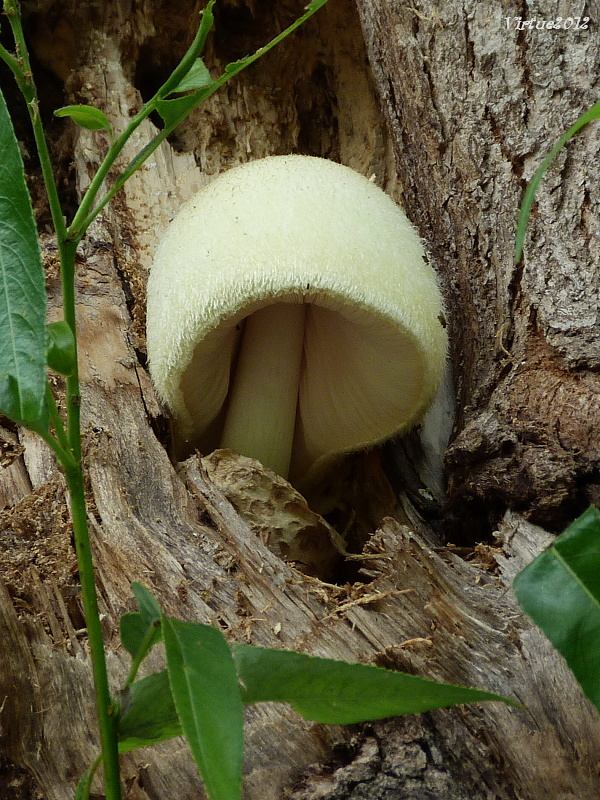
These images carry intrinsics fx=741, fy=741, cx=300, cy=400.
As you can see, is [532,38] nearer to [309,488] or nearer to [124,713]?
[309,488]

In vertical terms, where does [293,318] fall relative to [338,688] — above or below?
above

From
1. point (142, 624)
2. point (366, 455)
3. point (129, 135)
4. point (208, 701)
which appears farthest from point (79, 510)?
point (366, 455)

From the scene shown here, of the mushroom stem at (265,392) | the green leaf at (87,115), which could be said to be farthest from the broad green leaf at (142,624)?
the mushroom stem at (265,392)

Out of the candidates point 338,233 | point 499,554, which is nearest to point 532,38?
point 338,233

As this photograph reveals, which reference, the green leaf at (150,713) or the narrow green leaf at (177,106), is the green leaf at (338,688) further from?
the narrow green leaf at (177,106)

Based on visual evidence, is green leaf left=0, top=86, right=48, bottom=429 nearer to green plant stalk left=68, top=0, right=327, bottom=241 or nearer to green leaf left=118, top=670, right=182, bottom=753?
green plant stalk left=68, top=0, right=327, bottom=241

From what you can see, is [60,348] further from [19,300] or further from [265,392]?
[265,392]

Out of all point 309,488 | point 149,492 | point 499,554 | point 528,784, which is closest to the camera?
point 528,784
